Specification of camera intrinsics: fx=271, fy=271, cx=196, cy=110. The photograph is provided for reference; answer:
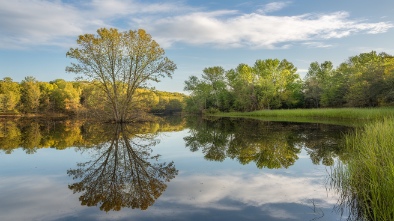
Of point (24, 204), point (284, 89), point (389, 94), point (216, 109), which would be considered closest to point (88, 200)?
point (24, 204)

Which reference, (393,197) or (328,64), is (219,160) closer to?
(393,197)

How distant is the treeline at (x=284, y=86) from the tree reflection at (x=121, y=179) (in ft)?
133

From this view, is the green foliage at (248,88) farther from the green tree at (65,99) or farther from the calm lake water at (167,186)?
the calm lake water at (167,186)

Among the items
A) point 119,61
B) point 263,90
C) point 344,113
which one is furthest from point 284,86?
point 119,61

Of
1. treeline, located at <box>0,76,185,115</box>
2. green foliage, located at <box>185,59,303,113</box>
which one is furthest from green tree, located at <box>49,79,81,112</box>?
green foliage, located at <box>185,59,303,113</box>

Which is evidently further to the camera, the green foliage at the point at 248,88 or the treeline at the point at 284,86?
the green foliage at the point at 248,88

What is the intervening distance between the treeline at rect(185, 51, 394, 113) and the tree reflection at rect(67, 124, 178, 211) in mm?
40684

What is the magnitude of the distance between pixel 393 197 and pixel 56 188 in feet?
22.6

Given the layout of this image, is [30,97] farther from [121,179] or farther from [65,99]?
[121,179]

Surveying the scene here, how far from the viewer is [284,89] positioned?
6644 cm

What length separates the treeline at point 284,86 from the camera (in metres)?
45.1

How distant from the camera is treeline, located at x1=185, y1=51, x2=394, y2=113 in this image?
148 feet

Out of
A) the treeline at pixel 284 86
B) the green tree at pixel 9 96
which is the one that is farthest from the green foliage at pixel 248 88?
the green tree at pixel 9 96

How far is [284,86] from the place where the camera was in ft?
219
